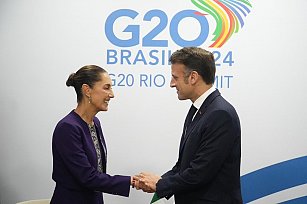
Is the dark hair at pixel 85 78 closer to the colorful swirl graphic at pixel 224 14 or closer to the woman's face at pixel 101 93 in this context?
the woman's face at pixel 101 93

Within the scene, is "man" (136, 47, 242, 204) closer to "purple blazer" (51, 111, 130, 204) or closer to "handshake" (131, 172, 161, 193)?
"handshake" (131, 172, 161, 193)

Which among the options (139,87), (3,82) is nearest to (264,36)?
(139,87)

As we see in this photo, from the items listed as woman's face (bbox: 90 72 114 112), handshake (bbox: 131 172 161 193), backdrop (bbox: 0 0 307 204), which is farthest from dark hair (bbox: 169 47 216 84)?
backdrop (bbox: 0 0 307 204)

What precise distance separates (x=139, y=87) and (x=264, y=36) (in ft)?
3.50

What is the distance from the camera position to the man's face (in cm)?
225

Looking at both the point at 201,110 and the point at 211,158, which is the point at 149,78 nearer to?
the point at 201,110

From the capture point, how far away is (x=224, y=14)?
3.33 metres

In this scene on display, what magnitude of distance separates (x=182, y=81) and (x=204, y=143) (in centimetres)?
37

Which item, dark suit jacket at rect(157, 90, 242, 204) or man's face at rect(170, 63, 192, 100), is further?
man's face at rect(170, 63, 192, 100)

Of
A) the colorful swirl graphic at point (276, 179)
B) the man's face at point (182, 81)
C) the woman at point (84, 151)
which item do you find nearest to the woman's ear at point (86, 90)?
the woman at point (84, 151)

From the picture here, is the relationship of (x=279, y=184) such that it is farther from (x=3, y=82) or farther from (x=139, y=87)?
(x=3, y=82)

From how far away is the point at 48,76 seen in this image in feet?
11.7

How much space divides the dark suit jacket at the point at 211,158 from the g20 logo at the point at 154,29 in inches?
49.3

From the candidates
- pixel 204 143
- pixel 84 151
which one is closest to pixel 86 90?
pixel 84 151
